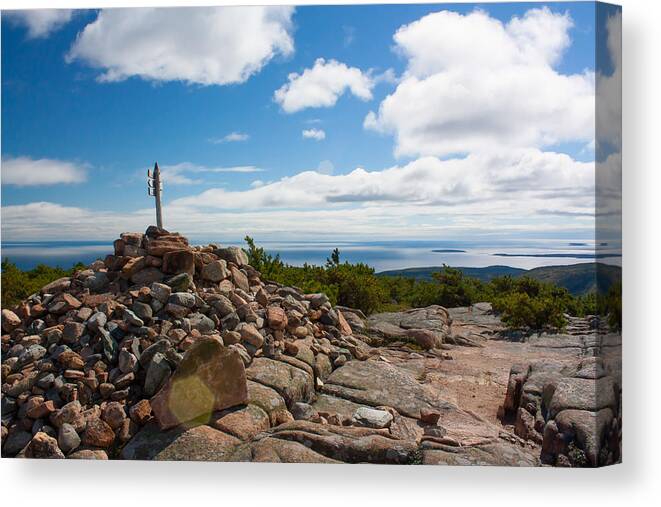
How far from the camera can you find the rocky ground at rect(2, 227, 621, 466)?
508cm

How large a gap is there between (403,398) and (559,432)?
1561 millimetres

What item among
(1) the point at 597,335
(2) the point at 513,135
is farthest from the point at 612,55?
(1) the point at 597,335

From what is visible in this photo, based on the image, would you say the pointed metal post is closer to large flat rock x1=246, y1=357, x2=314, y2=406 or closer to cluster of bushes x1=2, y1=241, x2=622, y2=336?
cluster of bushes x1=2, y1=241, x2=622, y2=336

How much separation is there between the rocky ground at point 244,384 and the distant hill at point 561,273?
39 centimetres

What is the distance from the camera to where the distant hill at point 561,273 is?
503 centimetres

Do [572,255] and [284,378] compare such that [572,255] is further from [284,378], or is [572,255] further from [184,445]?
[184,445]

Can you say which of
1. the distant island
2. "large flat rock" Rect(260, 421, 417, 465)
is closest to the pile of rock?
the distant island

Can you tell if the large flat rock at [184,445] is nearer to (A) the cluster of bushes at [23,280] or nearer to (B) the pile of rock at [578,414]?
(A) the cluster of bushes at [23,280]

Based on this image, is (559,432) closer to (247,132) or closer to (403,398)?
(403,398)

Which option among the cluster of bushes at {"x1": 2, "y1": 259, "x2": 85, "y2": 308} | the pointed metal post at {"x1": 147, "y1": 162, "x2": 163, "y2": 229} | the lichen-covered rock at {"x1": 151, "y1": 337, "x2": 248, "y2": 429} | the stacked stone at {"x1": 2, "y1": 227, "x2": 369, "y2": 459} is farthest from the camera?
the cluster of bushes at {"x1": 2, "y1": 259, "x2": 85, "y2": 308}

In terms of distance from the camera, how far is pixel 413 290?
8422 millimetres

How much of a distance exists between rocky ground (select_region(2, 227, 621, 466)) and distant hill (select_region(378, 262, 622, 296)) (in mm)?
394

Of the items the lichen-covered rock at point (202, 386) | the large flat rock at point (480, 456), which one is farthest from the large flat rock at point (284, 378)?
the large flat rock at point (480, 456)

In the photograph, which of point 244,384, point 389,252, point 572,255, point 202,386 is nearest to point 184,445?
point 202,386
